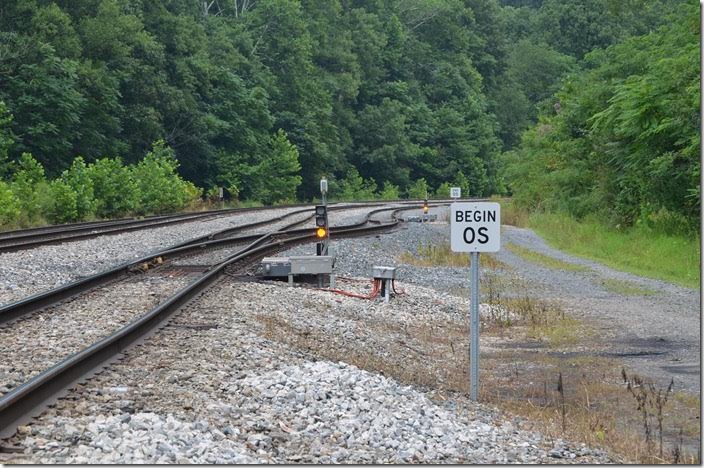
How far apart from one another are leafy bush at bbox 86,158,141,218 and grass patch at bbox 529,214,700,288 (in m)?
15.3

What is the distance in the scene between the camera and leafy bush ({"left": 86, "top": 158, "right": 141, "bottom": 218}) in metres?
39.6

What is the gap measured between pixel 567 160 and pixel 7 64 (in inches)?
912

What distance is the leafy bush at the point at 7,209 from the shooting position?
3075 centimetres

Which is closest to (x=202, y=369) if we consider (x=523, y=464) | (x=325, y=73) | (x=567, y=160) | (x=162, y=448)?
(x=162, y=448)

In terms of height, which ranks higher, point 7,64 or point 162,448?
point 7,64

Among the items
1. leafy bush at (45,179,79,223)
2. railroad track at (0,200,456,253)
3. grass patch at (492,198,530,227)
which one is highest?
A: leafy bush at (45,179,79,223)

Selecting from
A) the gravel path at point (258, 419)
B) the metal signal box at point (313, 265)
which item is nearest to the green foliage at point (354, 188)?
the metal signal box at point (313, 265)

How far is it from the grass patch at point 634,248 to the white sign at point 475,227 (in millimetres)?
10969

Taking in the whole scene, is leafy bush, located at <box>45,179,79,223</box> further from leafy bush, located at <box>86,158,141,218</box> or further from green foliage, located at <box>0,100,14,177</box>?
green foliage, located at <box>0,100,14,177</box>

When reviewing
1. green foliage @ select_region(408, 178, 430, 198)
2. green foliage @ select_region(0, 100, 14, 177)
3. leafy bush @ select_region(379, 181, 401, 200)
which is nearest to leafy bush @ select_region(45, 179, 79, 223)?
green foliage @ select_region(0, 100, 14, 177)

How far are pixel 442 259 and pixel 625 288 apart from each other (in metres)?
5.52

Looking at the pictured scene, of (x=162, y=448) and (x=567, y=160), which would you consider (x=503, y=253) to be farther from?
(x=162, y=448)

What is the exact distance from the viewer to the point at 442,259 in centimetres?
2444

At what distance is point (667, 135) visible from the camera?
26188 millimetres
